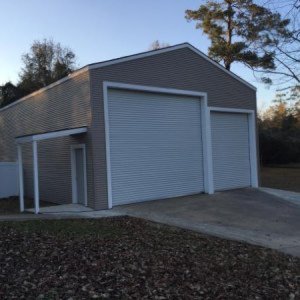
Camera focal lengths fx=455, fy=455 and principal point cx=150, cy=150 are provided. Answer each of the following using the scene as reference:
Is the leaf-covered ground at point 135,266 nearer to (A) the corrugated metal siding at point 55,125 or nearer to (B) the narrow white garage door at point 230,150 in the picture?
(A) the corrugated metal siding at point 55,125

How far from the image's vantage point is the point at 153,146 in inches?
667

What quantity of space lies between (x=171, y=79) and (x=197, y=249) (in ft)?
31.4

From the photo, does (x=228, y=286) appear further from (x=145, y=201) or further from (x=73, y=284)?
(x=145, y=201)

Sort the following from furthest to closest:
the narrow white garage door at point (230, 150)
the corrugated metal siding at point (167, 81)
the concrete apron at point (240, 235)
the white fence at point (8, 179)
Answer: the white fence at point (8, 179)
the narrow white garage door at point (230, 150)
the corrugated metal siding at point (167, 81)
the concrete apron at point (240, 235)

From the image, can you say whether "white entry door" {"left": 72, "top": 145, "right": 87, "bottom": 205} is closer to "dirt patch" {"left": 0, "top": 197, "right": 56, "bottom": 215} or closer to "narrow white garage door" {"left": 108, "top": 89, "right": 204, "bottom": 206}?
"narrow white garage door" {"left": 108, "top": 89, "right": 204, "bottom": 206}

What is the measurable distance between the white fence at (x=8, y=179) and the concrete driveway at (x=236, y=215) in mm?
7837

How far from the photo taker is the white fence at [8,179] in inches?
815

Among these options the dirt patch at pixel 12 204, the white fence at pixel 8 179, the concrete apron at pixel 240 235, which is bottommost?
the concrete apron at pixel 240 235

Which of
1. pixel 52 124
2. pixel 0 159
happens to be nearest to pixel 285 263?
pixel 52 124

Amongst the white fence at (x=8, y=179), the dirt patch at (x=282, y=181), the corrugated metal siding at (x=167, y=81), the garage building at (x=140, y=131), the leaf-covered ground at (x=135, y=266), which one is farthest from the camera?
the dirt patch at (x=282, y=181)

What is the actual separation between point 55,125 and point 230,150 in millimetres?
7699

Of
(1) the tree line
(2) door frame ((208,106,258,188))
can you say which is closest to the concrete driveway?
(2) door frame ((208,106,258,188))

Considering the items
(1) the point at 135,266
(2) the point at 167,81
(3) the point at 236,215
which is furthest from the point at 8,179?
(1) the point at 135,266

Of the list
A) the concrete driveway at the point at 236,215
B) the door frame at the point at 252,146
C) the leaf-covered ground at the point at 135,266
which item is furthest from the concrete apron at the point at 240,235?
the door frame at the point at 252,146
